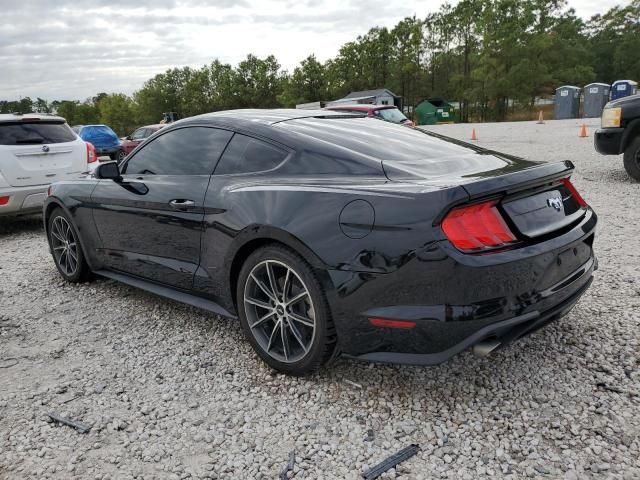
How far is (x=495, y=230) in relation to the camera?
2.37 metres

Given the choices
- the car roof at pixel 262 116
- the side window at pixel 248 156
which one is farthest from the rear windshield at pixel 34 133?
the side window at pixel 248 156

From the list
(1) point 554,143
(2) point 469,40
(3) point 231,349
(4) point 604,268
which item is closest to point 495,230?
(3) point 231,349

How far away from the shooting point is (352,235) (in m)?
2.47

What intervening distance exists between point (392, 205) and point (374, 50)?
7025cm

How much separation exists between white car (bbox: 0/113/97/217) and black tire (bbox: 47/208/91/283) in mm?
2213

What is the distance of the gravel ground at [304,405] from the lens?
2.25 m

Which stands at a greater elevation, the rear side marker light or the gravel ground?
the rear side marker light

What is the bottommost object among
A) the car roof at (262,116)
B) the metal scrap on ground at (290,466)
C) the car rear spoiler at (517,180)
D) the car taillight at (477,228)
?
the metal scrap on ground at (290,466)

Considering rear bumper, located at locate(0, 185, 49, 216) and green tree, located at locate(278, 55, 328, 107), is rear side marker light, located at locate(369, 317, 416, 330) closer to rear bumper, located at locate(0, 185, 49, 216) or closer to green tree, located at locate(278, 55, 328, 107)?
rear bumper, located at locate(0, 185, 49, 216)

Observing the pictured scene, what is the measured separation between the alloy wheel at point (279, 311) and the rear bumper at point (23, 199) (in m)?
5.11

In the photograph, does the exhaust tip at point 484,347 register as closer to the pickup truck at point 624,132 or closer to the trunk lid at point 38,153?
the trunk lid at point 38,153

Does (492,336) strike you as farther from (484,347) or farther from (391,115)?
(391,115)

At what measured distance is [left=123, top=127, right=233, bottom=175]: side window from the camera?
3.38 meters

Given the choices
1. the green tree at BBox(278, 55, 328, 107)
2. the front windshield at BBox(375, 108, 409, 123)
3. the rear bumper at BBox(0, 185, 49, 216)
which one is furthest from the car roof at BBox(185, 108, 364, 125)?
the green tree at BBox(278, 55, 328, 107)
